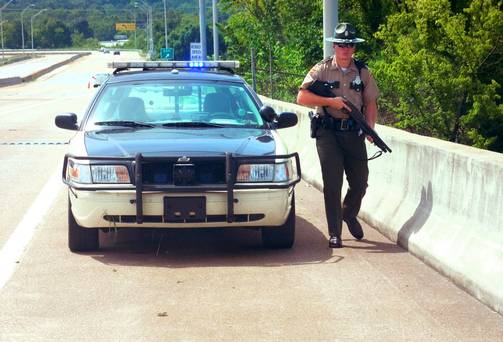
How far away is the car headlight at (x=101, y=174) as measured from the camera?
26.1ft

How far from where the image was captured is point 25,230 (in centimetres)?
963

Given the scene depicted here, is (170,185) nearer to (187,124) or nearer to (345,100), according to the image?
(187,124)

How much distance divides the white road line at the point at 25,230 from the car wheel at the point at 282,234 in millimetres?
1975

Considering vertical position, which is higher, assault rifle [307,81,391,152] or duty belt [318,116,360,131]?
assault rifle [307,81,391,152]

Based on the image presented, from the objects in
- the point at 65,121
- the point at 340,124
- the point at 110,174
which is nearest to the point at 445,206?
the point at 340,124

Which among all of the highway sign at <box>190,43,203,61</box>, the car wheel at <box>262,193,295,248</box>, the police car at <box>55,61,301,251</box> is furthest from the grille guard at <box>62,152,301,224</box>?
the highway sign at <box>190,43,203,61</box>

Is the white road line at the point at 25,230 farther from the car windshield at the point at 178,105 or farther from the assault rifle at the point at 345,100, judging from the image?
the assault rifle at the point at 345,100

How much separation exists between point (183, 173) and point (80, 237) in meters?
1.11

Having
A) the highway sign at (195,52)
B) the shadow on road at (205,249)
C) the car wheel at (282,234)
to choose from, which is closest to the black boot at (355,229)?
the shadow on road at (205,249)

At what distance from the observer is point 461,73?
1484 cm

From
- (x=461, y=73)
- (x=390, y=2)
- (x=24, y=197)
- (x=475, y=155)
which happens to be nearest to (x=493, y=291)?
(x=475, y=155)

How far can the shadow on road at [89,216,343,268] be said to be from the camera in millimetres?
8086

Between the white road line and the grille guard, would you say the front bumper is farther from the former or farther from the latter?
the white road line

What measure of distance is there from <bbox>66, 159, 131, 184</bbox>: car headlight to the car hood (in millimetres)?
120
